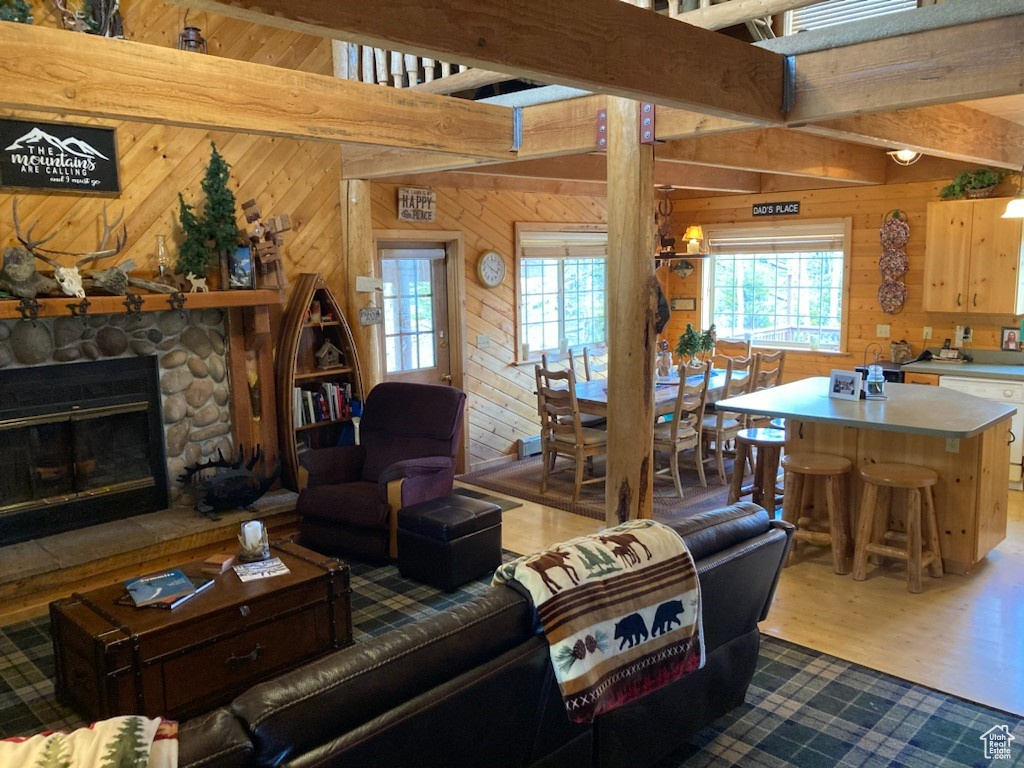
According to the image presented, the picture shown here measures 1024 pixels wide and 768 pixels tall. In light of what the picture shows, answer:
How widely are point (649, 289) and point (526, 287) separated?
3.73m

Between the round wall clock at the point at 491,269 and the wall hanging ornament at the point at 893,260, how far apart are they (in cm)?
339

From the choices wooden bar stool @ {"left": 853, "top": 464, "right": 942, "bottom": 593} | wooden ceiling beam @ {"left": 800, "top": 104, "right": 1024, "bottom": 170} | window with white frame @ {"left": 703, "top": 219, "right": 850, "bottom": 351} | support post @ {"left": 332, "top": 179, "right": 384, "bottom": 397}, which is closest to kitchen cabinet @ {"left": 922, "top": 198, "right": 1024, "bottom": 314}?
window with white frame @ {"left": 703, "top": 219, "right": 850, "bottom": 351}

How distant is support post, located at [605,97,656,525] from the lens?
12.1ft

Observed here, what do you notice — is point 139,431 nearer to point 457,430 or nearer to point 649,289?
point 457,430

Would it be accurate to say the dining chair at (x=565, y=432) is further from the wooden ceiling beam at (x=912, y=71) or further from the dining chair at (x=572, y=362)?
Result: the wooden ceiling beam at (x=912, y=71)

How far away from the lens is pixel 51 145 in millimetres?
4371

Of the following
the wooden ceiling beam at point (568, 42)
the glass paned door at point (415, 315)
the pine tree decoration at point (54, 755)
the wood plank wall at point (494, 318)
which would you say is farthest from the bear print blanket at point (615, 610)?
the wood plank wall at point (494, 318)

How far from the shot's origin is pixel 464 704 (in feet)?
6.45

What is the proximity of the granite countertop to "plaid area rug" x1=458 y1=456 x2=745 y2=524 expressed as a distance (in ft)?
3.53

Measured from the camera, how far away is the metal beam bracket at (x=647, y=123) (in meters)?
3.64

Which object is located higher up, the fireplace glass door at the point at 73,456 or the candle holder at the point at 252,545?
the fireplace glass door at the point at 73,456

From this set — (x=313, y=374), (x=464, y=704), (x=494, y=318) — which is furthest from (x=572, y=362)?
(x=464, y=704)

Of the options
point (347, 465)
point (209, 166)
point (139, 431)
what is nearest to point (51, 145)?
point (209, 166)

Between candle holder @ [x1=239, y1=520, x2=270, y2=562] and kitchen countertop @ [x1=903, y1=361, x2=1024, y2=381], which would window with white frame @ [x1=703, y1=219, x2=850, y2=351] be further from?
candle holder @ [x1=239, y1=520, x2=270, y2=562]
